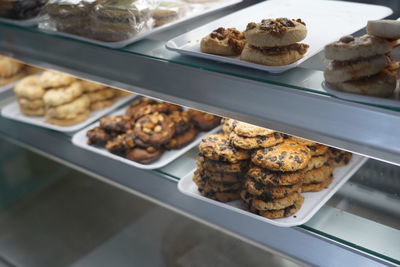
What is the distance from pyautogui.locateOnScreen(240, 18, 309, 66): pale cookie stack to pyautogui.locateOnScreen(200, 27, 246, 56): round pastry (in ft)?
0.22

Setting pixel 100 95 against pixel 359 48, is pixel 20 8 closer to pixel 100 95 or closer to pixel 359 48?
pixel 100 95

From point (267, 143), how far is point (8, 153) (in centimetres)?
235

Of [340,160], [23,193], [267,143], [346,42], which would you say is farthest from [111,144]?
[23,193]

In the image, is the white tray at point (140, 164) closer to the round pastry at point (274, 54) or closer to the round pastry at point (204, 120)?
the round pastry at point (204, 120)

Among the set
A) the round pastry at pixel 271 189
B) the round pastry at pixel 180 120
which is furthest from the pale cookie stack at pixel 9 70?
the round pastry at pixel 271 189

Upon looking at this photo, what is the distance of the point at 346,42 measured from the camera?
3.88 ft

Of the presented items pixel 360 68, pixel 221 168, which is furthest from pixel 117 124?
pixel 360 68

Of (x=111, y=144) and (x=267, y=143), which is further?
(x=111, y=144)

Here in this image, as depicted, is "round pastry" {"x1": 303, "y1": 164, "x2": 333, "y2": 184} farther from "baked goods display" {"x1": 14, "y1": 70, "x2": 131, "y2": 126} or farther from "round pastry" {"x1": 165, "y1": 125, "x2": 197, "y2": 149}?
"baked goods display" {"x1": 14, "y1": 70, "x2": 131, "y2": 126}

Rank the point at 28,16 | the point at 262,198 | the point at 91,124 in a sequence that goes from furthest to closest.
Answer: the point at 91,124 → the point at 28,16 → the point at 262,198

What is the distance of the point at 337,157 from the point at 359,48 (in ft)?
2.25

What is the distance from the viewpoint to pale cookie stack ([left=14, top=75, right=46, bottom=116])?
2.50 m

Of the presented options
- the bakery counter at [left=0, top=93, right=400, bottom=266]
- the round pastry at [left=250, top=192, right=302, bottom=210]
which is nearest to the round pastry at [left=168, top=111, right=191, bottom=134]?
the bakery counter at [left=0, top=93, right=400, bottom=266]

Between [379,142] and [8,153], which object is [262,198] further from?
[8,153]
